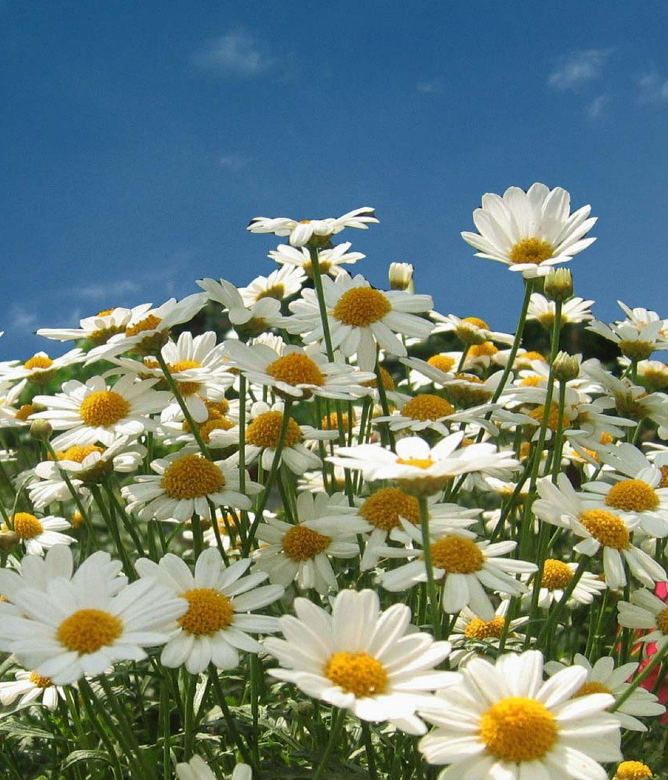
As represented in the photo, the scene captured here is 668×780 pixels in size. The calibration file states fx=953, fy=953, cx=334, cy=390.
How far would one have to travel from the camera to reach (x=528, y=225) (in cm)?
212

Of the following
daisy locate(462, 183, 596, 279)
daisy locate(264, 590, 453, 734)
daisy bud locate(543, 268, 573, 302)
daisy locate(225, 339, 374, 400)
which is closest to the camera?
daisy locate(264, 590, 453, 734)

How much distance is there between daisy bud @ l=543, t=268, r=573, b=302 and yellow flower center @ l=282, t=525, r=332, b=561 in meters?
0.64

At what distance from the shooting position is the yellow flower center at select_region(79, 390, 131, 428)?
79.4 inches

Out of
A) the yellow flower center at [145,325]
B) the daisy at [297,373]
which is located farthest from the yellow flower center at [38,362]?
the daisy at [297,373]

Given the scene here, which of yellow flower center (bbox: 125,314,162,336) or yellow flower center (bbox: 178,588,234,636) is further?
yellow flower center (bbox: 125,314,162,336)

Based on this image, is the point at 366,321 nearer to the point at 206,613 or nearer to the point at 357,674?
the point at 206,613

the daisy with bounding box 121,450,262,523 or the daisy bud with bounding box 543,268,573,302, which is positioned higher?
the daisy bud with bounding box 543,268,573,302

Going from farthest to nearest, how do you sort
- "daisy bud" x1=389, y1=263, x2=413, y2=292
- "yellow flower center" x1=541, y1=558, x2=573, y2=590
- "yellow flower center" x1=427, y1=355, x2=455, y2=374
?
"yellow flower center" x1=427, y1=355, x2=455, y2=374
"daisy bud" x1=389, y1=263, x2=413, y2=292
"yellow flower center" x1=541, y1=558, x2=573, y2=590

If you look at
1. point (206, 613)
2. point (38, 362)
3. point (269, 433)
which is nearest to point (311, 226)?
point (269, 433)

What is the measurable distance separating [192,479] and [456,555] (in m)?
0.56

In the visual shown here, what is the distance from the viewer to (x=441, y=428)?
6.06 ft

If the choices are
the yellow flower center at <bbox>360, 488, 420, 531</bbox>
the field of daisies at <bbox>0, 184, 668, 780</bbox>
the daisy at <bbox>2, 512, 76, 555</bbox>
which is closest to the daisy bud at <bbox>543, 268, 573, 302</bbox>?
the field of daisies at <bbox>0, 184, 668, 780</bbox>

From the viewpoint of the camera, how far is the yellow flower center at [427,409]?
6.35 feet

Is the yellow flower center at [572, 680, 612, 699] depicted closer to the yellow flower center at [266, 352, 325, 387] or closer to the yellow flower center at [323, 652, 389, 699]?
the yellow flower center at [323, 652, 389, 699]
